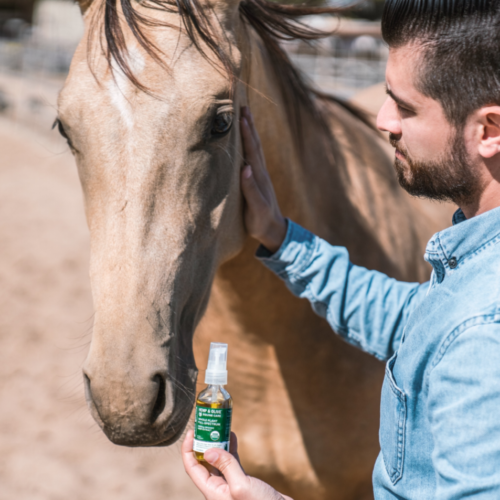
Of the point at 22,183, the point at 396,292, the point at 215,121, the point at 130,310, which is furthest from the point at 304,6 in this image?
the point at 22,183

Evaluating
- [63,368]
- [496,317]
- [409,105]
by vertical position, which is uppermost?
[409,105]

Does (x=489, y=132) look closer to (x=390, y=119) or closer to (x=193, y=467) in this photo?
(x=390, y=119)

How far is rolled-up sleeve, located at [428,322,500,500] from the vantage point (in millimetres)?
774

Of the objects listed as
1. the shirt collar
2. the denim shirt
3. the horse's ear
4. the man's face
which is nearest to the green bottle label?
the denim shirt

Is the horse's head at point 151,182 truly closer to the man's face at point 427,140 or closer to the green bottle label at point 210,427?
the green bottle label at point 210,427

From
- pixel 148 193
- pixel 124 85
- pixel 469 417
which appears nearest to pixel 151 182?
pixel 148 193

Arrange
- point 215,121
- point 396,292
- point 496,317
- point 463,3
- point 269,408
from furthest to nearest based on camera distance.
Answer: point 269,408, point 396,292, point 215,121, point 463,3, point 496,317

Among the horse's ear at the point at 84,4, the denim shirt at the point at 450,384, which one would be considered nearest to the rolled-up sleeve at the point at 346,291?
the denim shirt at the point at 450,384

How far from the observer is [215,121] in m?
1.46

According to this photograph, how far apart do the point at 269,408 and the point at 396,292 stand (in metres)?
0.83

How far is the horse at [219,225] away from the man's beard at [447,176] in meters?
0.55

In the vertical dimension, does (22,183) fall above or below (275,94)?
below

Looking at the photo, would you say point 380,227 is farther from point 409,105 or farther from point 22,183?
point 22,183

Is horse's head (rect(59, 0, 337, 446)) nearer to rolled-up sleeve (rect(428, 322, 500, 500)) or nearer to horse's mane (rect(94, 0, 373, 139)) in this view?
horse's mane (rect(94, 0, 373, 139))
